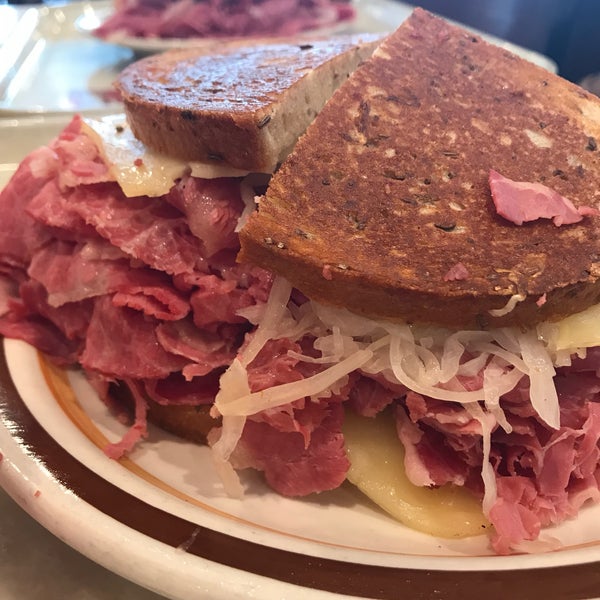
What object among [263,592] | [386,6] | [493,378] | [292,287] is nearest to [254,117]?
[292,287]

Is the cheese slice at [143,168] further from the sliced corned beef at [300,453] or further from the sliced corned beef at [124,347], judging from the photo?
the sliced corned beef at [300,453]

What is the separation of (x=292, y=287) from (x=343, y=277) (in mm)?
177

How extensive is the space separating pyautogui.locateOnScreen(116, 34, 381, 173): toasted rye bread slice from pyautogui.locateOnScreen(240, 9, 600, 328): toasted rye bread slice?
3.9 inches

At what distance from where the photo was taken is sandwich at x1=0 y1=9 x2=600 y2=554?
1200 mm

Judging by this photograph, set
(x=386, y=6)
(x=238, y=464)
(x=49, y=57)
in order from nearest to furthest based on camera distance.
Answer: (x=238, y=464) < (x=49, y=57) < (x=386, y=6)

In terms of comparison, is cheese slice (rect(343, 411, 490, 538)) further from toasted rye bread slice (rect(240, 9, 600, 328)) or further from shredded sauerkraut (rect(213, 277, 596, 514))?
toasted rye bread slice (rect(240, 9, 600, 328))

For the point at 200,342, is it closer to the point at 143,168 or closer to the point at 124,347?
the point at 124,347

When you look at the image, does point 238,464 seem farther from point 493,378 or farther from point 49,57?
point 49,57

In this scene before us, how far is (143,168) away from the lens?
1.50 m

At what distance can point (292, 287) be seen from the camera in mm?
1309

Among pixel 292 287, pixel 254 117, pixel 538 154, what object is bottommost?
pixel 292 287

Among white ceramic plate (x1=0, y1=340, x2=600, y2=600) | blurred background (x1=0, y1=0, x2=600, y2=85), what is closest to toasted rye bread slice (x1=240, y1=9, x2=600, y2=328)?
white ceramic plate (x1=0, y1=340, x2=600, y2=600)

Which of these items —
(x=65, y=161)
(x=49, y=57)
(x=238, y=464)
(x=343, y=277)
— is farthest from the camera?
(x=49, y=57)

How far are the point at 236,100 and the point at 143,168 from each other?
0.89 feet
